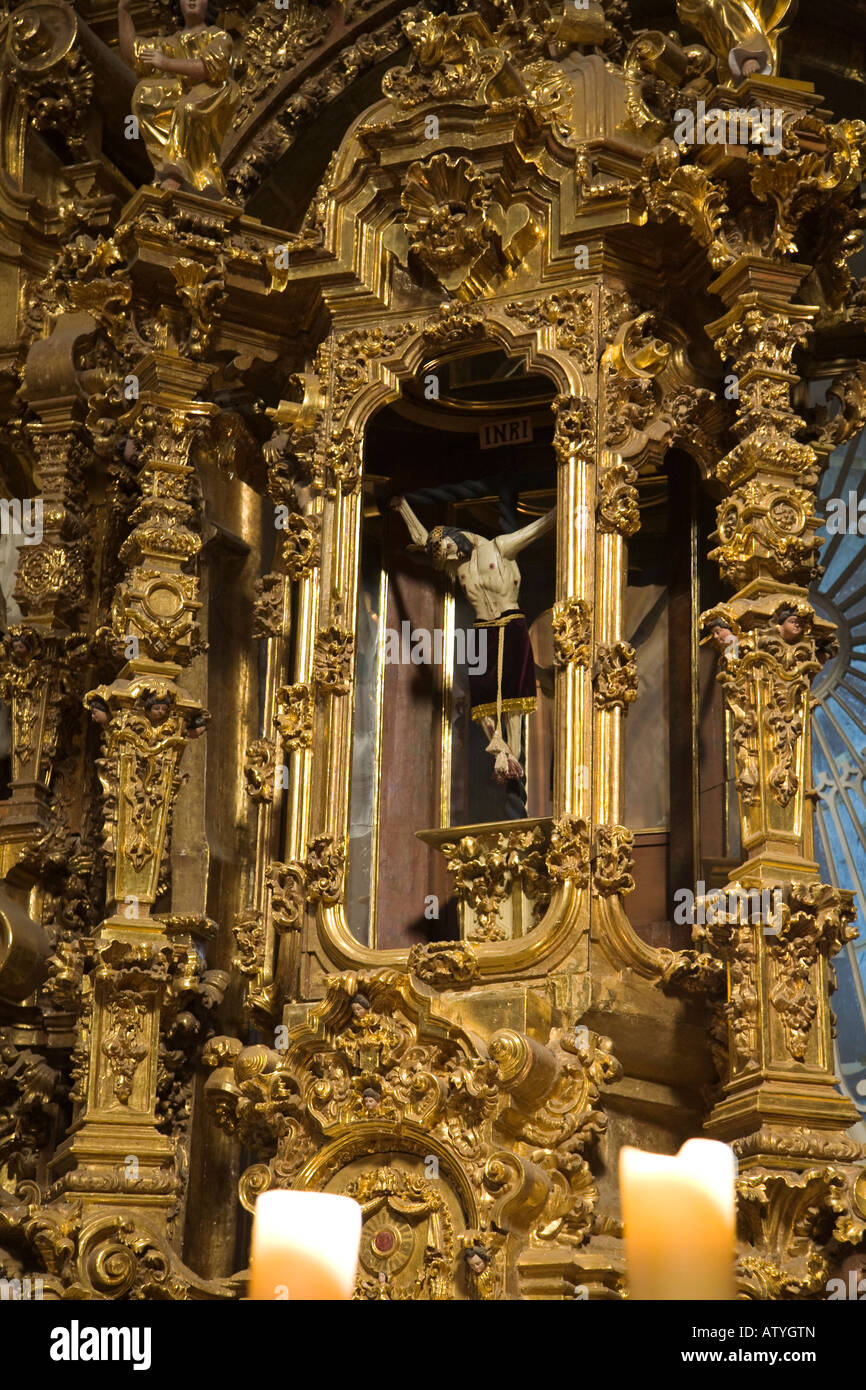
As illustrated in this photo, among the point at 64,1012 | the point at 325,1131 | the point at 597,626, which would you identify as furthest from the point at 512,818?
the point at 64,1012

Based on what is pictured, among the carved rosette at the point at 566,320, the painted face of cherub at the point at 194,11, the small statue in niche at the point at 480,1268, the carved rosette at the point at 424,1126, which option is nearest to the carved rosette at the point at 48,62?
the painted face of cherub at the point at 194,11

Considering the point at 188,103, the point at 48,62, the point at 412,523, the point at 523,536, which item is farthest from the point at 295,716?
the point at 48,62

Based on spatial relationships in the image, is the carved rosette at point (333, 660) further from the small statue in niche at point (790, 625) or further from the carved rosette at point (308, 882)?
the small statue in niche at point (790, 625)

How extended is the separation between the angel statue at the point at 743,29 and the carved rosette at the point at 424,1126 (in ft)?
11.5

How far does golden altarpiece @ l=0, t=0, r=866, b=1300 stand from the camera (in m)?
6.99

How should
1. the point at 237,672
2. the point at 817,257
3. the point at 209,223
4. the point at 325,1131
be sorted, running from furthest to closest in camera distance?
1. the point at 237,672
2. the point at 209,223
3. the point at 817,257
4. the point at 325,1131

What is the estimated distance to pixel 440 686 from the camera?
851cm

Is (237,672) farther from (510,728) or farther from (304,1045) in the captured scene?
(304,1045)

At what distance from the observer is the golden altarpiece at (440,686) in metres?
6.99

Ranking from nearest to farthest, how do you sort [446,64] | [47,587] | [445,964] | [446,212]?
[445,964]
[446,212]
[446,64]
[47,587]

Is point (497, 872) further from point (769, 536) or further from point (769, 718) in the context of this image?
point (769, 536)

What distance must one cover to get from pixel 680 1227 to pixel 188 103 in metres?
7.26

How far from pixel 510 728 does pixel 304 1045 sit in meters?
1.55

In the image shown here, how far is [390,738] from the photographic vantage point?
8.44 metres
